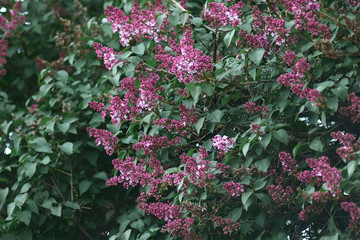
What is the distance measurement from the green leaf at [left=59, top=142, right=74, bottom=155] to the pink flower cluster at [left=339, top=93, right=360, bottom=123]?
175 centimetres

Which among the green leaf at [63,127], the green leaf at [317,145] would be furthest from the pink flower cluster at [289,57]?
the green leaf at [63,127]

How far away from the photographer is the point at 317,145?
2.29m

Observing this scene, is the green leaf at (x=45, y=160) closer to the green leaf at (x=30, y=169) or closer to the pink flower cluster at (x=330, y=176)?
the green leaf at (x=30, y=169)

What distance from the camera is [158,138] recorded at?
8.54ft

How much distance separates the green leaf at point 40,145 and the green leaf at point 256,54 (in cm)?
157

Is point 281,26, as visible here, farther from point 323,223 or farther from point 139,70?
point 323,223

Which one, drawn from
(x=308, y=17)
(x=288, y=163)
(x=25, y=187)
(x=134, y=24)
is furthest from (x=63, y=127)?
(x=308, y=17)

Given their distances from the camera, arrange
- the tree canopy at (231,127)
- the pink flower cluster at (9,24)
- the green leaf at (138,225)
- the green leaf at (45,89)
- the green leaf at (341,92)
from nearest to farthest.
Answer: the green leaf at (341,92) → the tree canopy at (231,127) → the green leaf at (138,225) → the green leaf at (45,89) → the pink flower cluster at (9,24)

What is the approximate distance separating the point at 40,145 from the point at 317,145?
5.99 ft

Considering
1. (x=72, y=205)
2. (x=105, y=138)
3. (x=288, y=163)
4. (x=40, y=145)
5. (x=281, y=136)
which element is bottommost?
(x=72, y=205)

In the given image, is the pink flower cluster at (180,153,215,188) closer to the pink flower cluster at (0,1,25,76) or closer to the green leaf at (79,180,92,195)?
the green leaf at (79,180,92,195)

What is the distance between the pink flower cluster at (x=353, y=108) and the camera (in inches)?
84.7

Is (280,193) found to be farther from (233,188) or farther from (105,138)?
(105,138)

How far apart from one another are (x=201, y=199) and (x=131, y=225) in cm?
72
